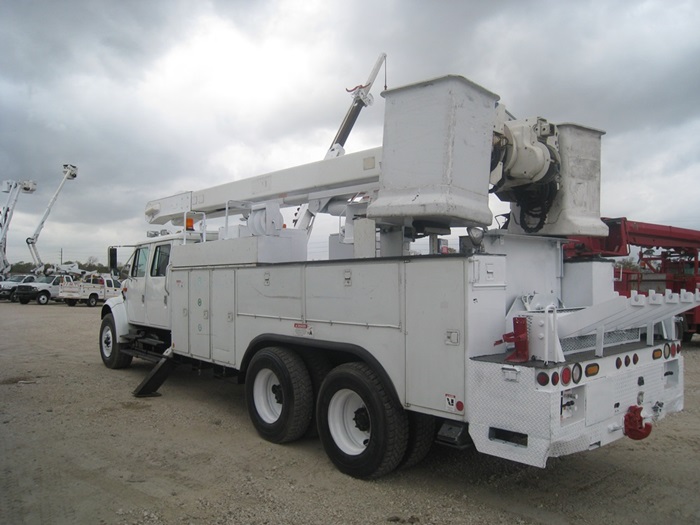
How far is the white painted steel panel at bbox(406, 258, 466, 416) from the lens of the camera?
13.7ft

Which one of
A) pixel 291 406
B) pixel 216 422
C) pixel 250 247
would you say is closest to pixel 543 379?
Answer: pixel 291 406

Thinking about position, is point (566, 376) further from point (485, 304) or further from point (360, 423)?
point (360, 423)

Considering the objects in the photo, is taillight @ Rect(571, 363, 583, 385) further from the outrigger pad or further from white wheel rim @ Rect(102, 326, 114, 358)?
white wheel rim @ Rect(102, 326, 114, 358)

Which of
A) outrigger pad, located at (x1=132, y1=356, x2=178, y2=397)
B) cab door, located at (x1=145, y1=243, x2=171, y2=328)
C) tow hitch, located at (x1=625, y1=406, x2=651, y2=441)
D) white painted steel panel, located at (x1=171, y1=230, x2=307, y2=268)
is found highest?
white painted steel panel, located at (x1=171, y1=230, x2=307, y2=268)

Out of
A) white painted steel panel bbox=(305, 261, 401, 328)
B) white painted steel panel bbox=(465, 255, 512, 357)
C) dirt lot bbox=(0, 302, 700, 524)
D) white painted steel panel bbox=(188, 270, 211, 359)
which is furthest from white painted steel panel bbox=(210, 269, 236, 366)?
white painted steel panel bbox=(465, 255, 512, 357)

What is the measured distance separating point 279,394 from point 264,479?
1174mm

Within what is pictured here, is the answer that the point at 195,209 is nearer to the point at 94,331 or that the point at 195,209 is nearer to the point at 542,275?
the point at 542,275

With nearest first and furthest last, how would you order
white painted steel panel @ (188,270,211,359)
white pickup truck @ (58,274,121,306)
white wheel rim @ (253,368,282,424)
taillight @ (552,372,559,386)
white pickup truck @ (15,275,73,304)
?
taillight @ (552,372,559,386), white wheel rim @ (253,368,282,424), white painted steel panel @ (188,270,211,359), white pickup truck @ (58,274,121,306), white pickup truck @ (15,275,73,304)

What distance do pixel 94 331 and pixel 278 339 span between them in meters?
14.6

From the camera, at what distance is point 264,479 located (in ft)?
16.3

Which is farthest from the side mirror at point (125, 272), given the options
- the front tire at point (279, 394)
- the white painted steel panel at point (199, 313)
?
the front tire at point (279, 394)

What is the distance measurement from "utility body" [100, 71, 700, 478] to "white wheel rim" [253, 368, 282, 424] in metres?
0.02

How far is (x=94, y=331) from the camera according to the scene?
59.7ft

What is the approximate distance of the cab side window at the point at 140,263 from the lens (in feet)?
31.4
